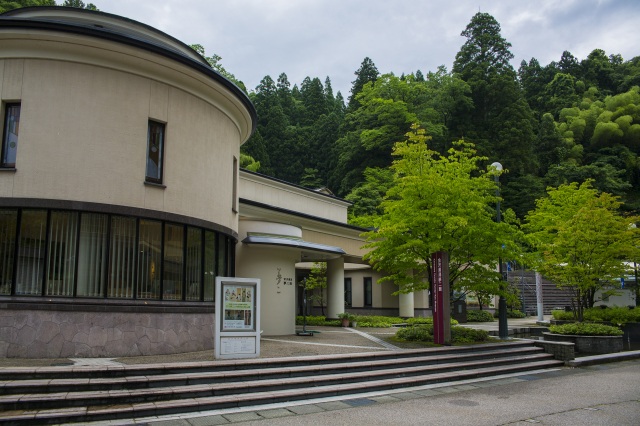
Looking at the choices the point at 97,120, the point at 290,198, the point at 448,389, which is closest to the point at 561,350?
the point at 448,389

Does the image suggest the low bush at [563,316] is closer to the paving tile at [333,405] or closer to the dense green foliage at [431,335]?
the dense green foliage at [431,335]

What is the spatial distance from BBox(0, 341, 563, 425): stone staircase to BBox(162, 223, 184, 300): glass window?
309cm

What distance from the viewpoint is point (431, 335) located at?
17.0 meters

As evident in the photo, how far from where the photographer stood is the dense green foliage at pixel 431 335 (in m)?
16.8

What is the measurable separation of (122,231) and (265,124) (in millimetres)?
47007

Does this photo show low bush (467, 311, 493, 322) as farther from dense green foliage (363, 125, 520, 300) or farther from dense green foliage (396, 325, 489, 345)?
dense green foliage (363, 125, 520, 300)

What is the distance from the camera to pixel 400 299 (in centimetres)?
3219

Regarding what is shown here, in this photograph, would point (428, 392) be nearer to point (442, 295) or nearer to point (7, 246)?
point (442, 295)

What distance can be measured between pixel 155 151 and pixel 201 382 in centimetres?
641

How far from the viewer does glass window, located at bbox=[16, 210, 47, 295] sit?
11.3 meters

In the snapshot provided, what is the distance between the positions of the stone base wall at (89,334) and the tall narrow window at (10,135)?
3.51m

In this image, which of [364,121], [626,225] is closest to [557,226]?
[626,225]

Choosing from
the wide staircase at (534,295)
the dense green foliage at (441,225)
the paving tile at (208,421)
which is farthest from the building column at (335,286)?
the wide staircase at (534,295)

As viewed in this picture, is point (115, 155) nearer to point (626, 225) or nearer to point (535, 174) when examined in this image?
point (626, 225)
